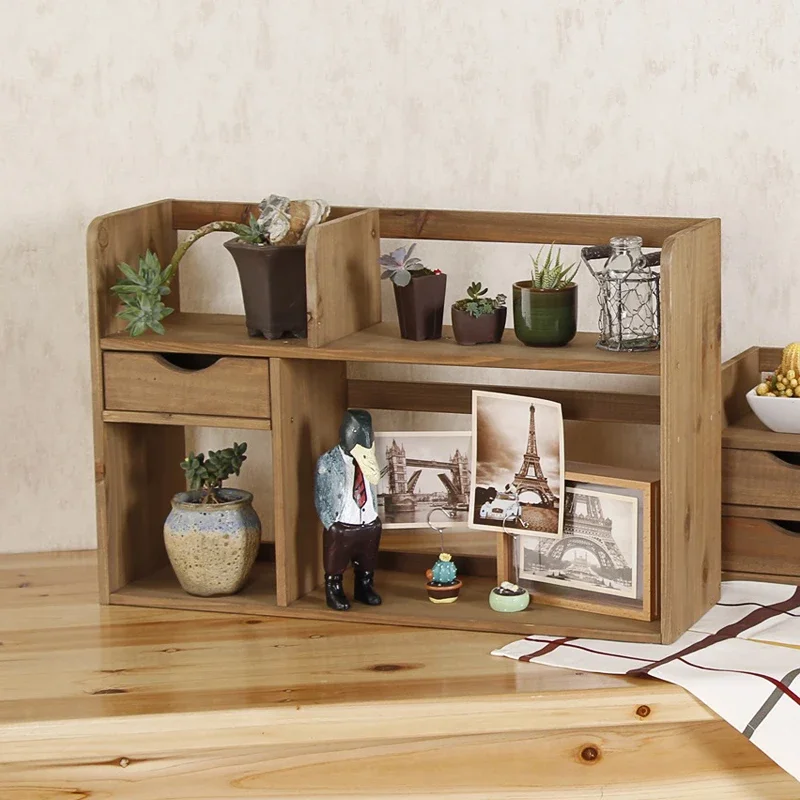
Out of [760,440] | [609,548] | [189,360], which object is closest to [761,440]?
[760,440]

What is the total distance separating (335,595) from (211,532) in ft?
0.55

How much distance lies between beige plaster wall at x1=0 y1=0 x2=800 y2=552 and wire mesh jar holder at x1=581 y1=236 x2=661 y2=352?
31 cm

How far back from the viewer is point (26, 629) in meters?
1.68

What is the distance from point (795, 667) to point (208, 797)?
2.01ft

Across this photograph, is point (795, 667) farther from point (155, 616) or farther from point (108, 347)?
point (108, 347)

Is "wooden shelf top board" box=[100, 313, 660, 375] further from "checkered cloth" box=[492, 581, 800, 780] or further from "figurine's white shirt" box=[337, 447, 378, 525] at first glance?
"checkered cloth" box=[492, 581, 800, 780]

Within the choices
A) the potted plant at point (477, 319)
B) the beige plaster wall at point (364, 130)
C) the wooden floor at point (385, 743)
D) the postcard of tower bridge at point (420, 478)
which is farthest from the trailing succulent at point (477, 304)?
the wooden floor at point (385, 743)

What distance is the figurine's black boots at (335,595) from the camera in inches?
65.4

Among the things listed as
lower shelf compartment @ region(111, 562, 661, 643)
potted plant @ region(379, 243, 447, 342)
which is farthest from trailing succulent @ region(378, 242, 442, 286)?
lower shelf compartment @ region(111, 562, 661, 643)

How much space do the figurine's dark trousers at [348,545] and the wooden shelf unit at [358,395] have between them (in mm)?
51

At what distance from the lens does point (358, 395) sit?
6.19 feet

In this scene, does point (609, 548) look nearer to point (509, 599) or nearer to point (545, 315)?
point (509, 599)

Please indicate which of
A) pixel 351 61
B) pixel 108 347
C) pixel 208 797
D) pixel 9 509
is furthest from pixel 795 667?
pixel 9 509

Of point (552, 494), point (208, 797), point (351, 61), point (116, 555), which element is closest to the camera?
point (208, 797)
